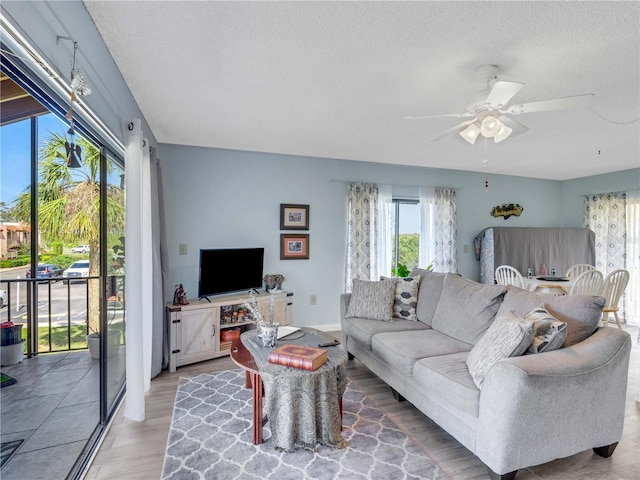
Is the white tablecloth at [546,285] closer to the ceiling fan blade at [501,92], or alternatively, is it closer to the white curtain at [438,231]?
the white curtain at [438,231]

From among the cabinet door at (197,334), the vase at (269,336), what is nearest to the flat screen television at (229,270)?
the cabinet door at (197,334)

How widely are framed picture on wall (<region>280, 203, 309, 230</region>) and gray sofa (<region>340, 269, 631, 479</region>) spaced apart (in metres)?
2.26

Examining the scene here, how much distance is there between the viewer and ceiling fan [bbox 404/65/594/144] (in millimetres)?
2027

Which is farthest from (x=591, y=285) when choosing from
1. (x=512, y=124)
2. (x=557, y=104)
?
(x=557, y=104)

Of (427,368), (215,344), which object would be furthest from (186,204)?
(427,368)

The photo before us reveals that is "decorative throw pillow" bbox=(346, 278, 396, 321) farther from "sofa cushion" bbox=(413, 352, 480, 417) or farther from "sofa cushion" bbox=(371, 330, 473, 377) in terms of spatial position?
"sofa cushion" bbox=(413, 352, 480, 417)

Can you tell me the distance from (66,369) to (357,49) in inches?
113

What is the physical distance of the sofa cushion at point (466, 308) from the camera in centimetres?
267

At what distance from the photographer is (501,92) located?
208cm

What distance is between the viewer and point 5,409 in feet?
5.90

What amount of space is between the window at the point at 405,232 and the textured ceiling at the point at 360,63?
1674mm

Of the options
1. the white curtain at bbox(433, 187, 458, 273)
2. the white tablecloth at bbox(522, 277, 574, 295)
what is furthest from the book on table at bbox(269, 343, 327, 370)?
the white curtain at bbox(433, 187, 458, 273)

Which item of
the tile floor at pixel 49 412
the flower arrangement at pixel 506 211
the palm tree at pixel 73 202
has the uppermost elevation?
the flower arrangement at pixel 506 211

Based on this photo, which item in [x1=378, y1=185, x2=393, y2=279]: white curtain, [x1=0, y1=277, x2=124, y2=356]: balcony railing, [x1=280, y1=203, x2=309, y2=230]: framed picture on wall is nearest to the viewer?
[x1=0, y1=277, x2=124, y2=356]: balcony railing
